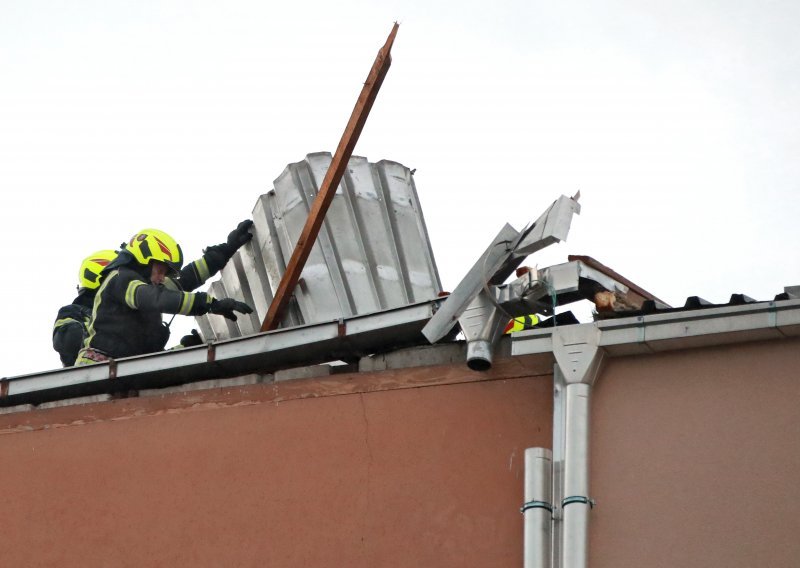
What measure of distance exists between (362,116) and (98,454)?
2842 millimetres

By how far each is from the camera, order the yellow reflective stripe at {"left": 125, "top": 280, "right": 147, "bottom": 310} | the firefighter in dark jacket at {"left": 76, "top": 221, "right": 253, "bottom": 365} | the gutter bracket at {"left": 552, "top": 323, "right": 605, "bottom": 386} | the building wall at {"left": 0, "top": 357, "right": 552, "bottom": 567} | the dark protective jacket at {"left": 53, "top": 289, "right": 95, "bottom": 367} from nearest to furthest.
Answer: the gutter bracket at {"left": 552, "top": 323, "right": 605, "bottom": 386} < the building wall at {"left": 0, "top": 357, "right": 552, "bottom": 567} < the yellow reflective stripe at {"left": 125, "top": 280, "right": 147, "bottom": 310} < the firefighter in dark jacket at {"left": 76, "top": 221, "right": 253, "bottom": 365} < the dark protective jacket at {"left": 53, "top": 289, "right": 95, "bottom": 367}

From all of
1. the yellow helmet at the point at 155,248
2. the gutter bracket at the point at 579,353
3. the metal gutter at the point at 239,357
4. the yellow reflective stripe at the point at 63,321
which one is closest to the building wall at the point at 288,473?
the metal gutter at the point at 239,357

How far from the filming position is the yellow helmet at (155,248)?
34.4ft

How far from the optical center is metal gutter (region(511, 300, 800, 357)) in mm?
6688

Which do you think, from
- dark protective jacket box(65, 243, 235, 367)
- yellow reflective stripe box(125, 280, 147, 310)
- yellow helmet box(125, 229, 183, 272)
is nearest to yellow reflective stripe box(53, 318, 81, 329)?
dark protective jacket box(65, 243, 235, 367)

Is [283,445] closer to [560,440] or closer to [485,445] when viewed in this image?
[485,445]

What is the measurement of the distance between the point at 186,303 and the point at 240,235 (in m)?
0.80

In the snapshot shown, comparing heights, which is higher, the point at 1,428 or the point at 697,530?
the point at 1,428

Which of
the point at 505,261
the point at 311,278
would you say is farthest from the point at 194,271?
the point at 505,261

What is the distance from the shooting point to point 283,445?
8.00 metres

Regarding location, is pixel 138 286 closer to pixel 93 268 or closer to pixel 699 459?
pixel 93 268

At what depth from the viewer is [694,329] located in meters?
6.84

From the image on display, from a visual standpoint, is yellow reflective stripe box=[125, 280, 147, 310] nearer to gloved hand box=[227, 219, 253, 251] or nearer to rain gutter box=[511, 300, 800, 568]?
gloved hand box=[227, 219, 253, 251]

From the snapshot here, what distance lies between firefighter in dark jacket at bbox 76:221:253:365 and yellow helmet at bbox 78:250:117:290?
4.61 ft
